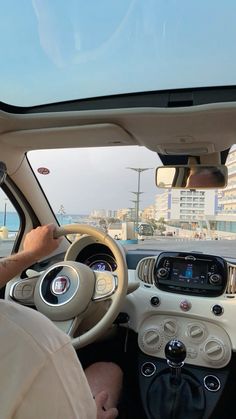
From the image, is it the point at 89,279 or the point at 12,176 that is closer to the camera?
the point at 89,279

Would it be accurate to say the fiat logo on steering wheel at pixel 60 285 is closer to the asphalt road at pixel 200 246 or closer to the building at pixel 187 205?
the asphalt road at pixel 200 246

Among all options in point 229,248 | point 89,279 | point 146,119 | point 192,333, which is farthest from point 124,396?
point 146,119

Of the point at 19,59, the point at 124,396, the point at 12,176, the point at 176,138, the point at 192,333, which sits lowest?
the point at 124,396

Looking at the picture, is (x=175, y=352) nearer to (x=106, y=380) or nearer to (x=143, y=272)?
(x=106, y=380)

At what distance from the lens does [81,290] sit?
1911 millimetres

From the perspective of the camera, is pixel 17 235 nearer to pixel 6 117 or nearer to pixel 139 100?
pixel 6 117

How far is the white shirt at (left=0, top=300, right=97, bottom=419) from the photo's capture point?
792 millimetres

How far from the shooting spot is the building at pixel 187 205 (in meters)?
2.71

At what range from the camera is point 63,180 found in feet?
9.55

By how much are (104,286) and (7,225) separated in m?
1.25

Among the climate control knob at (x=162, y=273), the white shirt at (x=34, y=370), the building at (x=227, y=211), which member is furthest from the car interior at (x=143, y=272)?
the white shirt at (x=34, y=370)

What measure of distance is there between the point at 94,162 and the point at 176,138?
781 millimetres

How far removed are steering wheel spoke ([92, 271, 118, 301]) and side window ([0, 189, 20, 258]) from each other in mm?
1043

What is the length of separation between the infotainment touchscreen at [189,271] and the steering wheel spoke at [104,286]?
0.60 metres
